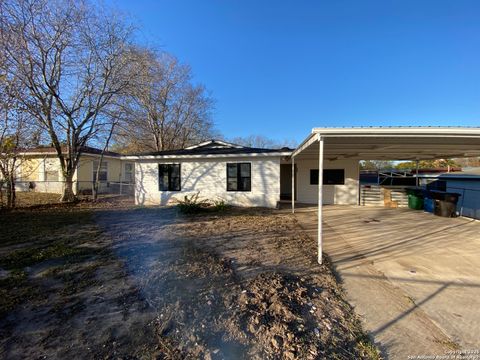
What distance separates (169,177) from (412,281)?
1050 centimetres

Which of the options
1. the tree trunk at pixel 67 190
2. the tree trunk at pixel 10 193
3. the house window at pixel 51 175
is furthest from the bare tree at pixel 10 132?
the house window at pixel 51 175

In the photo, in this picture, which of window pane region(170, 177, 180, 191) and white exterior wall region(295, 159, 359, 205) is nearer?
window pane region(170, 177, 180, 191)

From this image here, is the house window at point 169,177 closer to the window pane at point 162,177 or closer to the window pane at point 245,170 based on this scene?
the window pane at point 162,177

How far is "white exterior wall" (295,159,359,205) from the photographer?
41.7 ft

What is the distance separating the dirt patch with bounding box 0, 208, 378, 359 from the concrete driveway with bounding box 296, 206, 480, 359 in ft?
1.11

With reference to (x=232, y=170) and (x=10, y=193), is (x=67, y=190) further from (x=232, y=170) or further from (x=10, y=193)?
(x=232, y=170)

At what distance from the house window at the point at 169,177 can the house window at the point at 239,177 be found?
2515 millimetres

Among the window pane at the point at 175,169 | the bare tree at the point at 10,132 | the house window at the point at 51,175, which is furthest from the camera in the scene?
the house window at the point at 51,175

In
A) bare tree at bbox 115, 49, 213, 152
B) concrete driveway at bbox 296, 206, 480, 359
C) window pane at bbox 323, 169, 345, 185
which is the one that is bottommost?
concrete driveway at bbox 296, 206, 480, 359

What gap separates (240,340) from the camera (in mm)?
2414

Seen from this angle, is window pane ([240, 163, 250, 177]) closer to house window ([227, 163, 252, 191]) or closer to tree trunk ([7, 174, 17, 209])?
house window ([227, 163, 252, 191])

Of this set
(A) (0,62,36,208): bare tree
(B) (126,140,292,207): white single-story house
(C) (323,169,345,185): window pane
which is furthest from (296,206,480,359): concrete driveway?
(A) (0,62,36,208): bare tree

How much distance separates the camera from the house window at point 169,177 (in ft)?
40.0

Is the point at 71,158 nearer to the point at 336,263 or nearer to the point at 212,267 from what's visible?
the point at 212,267
